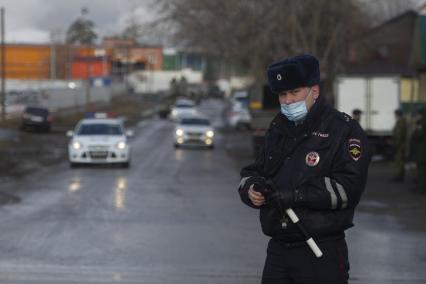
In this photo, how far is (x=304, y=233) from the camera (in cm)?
506

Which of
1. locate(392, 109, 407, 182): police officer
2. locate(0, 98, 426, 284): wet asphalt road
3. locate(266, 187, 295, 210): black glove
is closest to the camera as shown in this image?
locate(266, 187, 295, 210): black glove

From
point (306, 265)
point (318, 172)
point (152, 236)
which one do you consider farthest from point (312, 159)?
point (152, 236)

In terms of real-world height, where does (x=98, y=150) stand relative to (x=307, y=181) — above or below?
below

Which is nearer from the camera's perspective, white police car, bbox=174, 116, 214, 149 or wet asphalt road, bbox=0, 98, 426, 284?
wet asphalt road, bbox=0, 98, 426, 284

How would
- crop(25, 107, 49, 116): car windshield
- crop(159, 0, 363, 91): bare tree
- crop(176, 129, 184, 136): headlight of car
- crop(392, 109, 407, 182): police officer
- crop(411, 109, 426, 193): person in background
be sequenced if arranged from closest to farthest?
1. crop(411, 109, 426, 193): person in background
2. crop(392, 109, 407, 182): police officer
3. crop(176, 129, 184, 136): headlight of car
4. crop(159, 0, 363, 91): bare tree
5. crop(25, 107, 49, 116): car windshield

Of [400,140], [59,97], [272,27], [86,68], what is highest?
[272,27]

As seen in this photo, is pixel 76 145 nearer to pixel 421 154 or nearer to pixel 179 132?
pixel 421 154

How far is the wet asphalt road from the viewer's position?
10398 millimetres

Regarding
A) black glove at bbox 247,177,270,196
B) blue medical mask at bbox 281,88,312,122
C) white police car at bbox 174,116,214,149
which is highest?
blue medical mask at bbox 281,88,312,122

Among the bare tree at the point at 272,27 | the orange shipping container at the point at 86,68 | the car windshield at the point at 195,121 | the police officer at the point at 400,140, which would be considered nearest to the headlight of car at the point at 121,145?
the police officer at the point at 400,140

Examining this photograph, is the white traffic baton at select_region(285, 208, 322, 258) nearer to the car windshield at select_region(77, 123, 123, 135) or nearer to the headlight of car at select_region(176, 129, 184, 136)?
the car windshield at select_region(77, 123, 123, 135)

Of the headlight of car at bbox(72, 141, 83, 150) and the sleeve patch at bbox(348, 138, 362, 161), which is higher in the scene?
the sleeve patch at bbox(348, 138, 362, 161)

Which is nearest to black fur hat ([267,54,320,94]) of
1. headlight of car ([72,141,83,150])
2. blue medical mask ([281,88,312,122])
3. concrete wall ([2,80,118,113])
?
blue medical mask ([281,88,312,122])

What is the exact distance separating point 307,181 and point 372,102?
29.5 m
